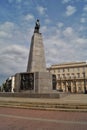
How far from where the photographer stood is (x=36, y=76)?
17625 millimetres

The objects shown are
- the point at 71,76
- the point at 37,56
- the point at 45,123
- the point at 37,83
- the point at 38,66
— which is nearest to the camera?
the point at 45,123

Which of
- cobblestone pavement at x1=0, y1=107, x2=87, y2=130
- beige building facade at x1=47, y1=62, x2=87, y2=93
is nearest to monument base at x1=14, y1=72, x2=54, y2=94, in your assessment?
cobblestone pavement at x1=0, y1=107, x2=87, y2=130

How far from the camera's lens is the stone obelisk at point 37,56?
19.7 metres

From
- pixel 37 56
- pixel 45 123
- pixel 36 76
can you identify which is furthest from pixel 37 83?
pixel 45 123

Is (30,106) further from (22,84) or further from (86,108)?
(22,84)

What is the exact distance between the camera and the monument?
A: 17578 mm

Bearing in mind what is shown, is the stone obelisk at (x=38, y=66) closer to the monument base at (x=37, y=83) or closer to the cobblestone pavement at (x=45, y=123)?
the monument base at (x=37, y=83)

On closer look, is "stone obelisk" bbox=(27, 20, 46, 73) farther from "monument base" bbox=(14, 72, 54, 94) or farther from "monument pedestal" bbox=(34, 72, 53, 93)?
"monument pedestal" bbox=(34, 72, 53, 93)

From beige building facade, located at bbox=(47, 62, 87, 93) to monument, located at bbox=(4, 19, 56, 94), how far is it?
57588 mm

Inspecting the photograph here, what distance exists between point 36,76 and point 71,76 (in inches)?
2543

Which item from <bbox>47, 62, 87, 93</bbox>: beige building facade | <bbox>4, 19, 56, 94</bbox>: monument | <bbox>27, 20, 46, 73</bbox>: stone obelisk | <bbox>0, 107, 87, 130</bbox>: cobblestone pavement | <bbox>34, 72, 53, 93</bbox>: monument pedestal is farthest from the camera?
<bbox>47, 62, 87, 93</bbox>: beige building facade

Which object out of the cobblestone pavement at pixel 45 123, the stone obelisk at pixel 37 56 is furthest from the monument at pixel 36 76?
the cobblestone pavement at pixel 45 123

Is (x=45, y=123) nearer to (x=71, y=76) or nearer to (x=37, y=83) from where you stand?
(x=37, y=83)

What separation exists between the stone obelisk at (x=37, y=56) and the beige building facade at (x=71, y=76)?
57430 mm
